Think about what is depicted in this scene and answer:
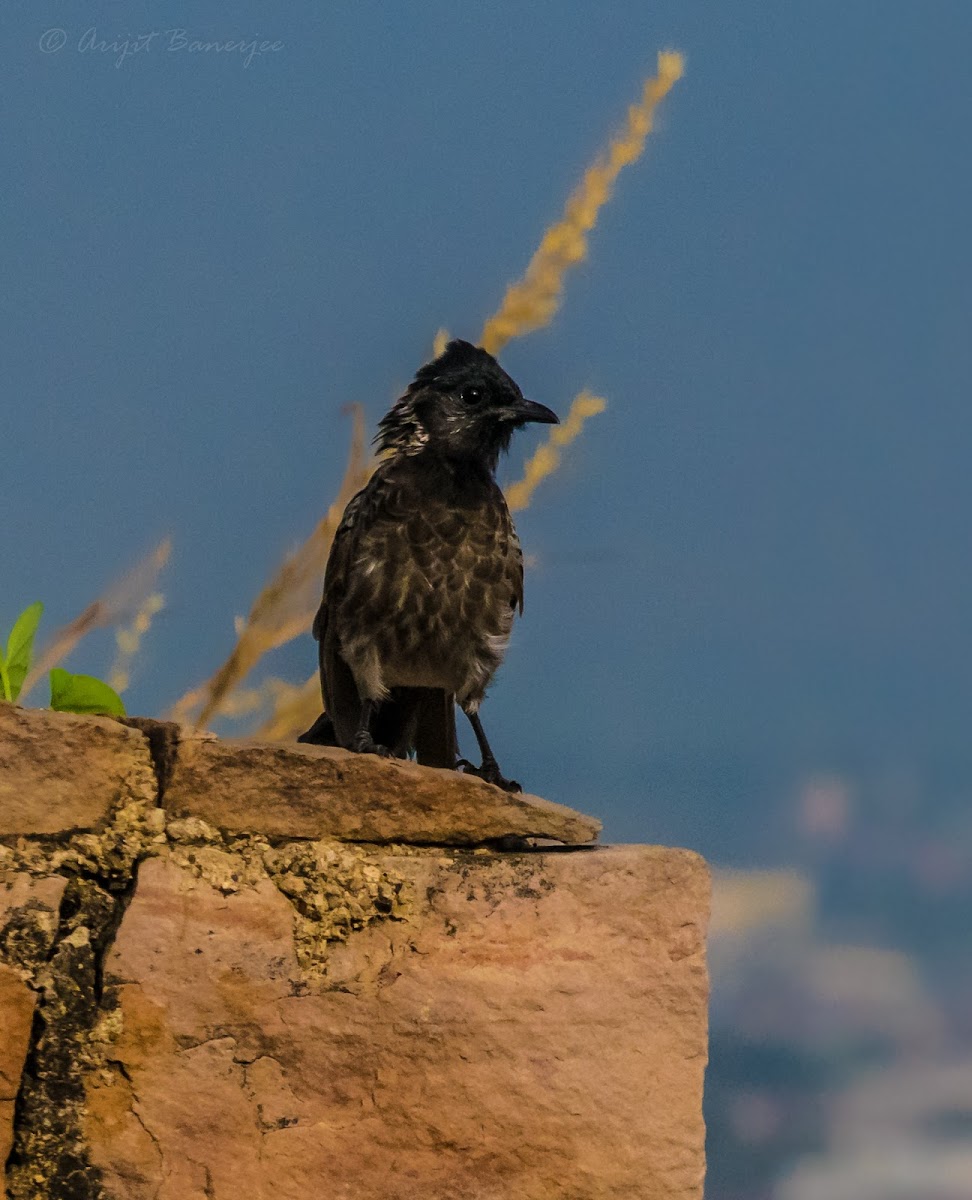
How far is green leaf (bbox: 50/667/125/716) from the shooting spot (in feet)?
9.37

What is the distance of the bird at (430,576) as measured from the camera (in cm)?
418

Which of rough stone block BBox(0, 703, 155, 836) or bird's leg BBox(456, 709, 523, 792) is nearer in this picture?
rough stone block BBox(0, 703, 155, 836)

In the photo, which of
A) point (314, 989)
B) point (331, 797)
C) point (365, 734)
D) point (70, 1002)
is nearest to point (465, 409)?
point (365, 734)

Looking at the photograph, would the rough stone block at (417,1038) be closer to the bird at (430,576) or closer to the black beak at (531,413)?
the bird at (430,576)

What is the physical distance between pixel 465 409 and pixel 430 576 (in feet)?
1.76

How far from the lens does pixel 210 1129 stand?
7.50ft

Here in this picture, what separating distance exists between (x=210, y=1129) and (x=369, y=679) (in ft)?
6.44

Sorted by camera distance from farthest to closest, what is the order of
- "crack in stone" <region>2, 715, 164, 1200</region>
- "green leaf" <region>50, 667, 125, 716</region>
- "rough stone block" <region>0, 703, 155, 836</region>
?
1. "green leaf" <region>50, 667, 125, 716</region>
2. "rough stone block" <region>0, 703, 155, 836</region>
3. "crack in stone" <region>2, 715, 164, 1200</region>

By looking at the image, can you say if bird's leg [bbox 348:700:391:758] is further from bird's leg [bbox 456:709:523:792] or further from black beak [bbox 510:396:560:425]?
black beak [bbox 510:396:560:425]

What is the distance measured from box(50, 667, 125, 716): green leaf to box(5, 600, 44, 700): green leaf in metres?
0.17

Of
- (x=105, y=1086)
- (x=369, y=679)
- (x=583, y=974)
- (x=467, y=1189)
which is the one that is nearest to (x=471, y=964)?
(x=583, y=974)

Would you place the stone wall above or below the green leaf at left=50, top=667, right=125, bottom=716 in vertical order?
below

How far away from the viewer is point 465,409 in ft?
14.4

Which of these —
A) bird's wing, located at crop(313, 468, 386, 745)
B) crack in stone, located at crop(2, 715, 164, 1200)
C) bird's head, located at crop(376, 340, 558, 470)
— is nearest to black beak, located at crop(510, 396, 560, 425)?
bird's head, located at crop(376, 340, 558, 470)
